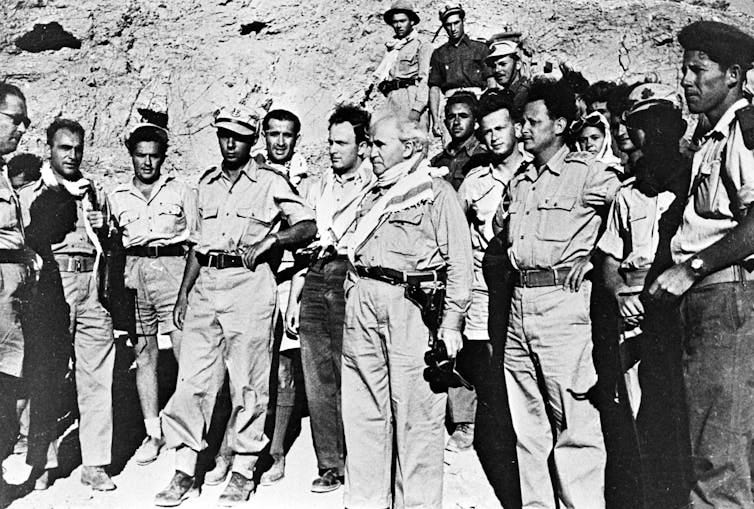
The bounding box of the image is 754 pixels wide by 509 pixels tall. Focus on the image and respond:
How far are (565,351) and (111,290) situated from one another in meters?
3.16

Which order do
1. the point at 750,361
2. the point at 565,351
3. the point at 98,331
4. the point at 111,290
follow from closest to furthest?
the point at 750,361 < the point at 565,351 < the point at 98,331 < the point at 111,290

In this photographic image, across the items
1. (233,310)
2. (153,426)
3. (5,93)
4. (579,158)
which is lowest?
(153,426)

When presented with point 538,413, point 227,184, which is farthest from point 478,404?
point 227,184

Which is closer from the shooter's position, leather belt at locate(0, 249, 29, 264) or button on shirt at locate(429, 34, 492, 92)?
leather belt at locate(0, 249, 29, 264)

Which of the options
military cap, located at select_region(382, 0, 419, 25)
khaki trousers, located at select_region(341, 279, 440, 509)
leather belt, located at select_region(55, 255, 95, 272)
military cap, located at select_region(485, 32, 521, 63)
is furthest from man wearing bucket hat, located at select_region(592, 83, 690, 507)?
military cap, located at select_region(382, 0, 419, 25)

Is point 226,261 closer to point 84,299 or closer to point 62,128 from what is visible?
point 84,299

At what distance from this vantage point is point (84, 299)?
4816mm

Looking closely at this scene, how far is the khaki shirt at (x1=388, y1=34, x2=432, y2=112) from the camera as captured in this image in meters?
7.57

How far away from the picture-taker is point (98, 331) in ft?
15.9

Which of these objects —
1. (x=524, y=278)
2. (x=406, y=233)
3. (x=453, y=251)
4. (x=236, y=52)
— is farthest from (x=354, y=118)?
(x=236, y=52)

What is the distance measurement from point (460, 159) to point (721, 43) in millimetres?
2540

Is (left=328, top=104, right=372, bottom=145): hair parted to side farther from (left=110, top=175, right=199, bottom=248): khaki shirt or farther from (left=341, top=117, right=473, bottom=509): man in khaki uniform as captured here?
(left=110, top=175, right=199, bottom=248): khaki shirt

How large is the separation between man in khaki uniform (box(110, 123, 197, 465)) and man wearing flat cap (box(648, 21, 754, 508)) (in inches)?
125

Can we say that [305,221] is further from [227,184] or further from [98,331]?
[98,331]
